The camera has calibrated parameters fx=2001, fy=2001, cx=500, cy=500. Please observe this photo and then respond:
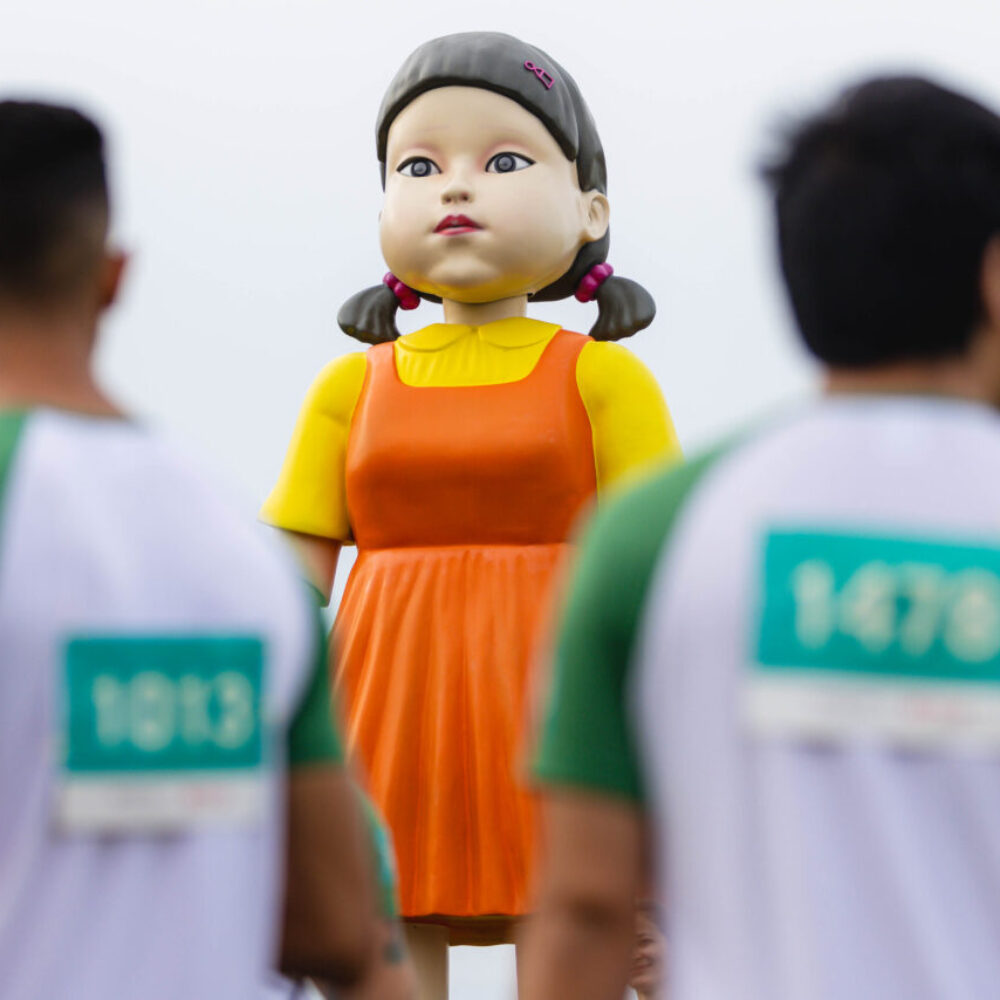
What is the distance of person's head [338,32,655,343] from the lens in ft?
13.2

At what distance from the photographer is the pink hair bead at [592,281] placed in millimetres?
4316

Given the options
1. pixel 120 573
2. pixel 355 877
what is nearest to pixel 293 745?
pixel 355 877

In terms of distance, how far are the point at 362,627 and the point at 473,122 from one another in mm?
1045

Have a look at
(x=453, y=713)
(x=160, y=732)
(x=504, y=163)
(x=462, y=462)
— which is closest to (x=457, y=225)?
(x=504, y=163)

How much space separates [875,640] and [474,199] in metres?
2.67

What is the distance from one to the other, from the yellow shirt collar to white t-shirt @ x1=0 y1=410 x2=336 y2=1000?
2478 mm

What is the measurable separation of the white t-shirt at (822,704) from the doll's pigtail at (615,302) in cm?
281

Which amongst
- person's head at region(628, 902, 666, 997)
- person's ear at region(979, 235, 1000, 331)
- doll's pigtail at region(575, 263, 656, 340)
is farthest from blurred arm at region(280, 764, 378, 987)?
doll's pigtail at region(575, 263, 656, 340)

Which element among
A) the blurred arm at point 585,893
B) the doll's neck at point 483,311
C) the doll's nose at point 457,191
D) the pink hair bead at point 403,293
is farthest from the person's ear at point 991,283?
the pink hair bead at point 403,293

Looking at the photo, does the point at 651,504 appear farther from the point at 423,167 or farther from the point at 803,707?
the point at 423,167

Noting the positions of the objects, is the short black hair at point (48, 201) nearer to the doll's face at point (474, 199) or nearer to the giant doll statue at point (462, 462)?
the giant doll statue at point (462, 462)

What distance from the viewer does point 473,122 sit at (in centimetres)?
405

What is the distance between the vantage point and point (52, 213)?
175cm

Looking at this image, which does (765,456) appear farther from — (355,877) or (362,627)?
(362,627)
